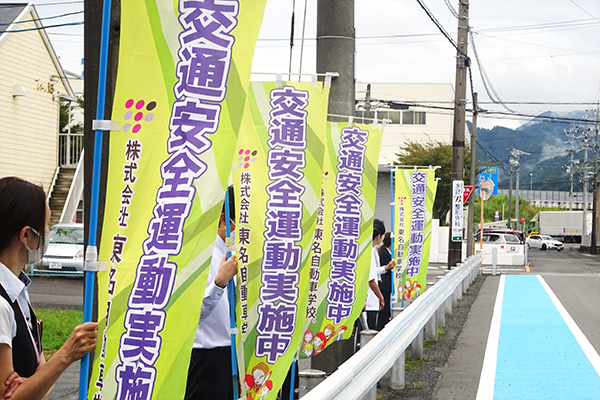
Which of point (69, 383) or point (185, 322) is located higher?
point (185, 322)

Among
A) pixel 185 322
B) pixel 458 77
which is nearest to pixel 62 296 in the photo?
pixel 458 77

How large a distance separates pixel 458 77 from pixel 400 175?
41.2 feet

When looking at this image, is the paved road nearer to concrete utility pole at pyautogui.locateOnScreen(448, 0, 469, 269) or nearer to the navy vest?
concrete utility pole at pyautogui.locateOnScreen(448, 0, 469, 269)

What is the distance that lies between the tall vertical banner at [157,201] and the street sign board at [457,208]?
21705 mm

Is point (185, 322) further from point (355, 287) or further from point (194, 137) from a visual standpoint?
point (355, 287)

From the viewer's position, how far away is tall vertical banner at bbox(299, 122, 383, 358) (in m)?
8.51

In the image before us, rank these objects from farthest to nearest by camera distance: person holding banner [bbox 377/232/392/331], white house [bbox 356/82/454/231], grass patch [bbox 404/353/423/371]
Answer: white house [bbox 356/82/454/231], person holding banner [bbox 377/232/392/331], grass patch [bbox 404/353/423/371]

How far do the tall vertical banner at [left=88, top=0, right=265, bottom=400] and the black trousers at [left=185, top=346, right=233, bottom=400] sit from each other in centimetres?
186

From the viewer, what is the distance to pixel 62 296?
19.3 m

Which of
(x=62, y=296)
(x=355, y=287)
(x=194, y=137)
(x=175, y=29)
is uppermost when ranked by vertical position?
(x=175, y=29)

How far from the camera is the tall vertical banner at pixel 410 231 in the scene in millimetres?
14609

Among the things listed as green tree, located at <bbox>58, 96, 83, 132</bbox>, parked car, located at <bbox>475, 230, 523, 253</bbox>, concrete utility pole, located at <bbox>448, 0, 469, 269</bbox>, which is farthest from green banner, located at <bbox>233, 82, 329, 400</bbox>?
parked car, located at <bbox>475, 230, 523, 253</bbox>

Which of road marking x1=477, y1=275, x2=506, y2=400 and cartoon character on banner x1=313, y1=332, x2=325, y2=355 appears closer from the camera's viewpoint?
cartoon character on banner x1=313, y1=332, x2=325, y2=355

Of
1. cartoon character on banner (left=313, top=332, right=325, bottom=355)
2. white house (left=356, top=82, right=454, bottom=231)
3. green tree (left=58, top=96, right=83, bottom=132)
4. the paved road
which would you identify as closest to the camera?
cartoon character on banner (left=313, top=332, right=325, bottom=355)
